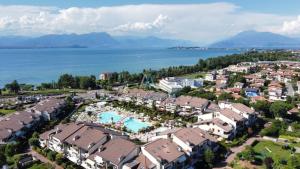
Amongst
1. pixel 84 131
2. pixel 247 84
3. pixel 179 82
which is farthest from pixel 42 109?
pixel 247 84

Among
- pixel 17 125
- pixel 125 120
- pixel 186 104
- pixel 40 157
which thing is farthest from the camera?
pixel 186 104

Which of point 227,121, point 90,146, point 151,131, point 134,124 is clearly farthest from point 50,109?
point 227,121

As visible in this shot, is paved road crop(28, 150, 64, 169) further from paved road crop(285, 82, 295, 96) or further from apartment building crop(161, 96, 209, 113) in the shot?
paved road crop(285, 82, 295, 96)

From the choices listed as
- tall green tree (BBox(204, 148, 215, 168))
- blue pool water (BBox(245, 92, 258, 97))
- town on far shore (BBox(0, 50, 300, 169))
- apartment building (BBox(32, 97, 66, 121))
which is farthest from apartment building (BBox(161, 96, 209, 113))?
tall green tree (BBox(204, 148, 215, 168))

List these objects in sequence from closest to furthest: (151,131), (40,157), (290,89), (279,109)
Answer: (40,157) → (151,131) → (279,109) → (290,89)

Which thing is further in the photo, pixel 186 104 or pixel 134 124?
pixel 186 104

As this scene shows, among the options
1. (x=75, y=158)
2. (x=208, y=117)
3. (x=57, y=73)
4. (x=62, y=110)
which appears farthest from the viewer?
(x=57, y=73)

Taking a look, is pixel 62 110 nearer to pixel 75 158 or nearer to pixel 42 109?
pixel 42 109

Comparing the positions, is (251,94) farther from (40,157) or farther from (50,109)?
(40,157)
